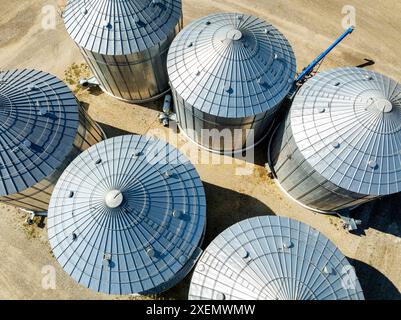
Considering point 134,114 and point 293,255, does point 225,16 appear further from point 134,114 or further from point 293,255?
point 293,255

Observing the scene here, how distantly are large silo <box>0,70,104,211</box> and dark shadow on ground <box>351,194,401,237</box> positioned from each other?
121 feet

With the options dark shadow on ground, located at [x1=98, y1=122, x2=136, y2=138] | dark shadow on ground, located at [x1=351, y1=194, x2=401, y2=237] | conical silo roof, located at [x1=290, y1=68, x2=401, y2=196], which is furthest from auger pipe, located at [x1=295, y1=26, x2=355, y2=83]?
dark shadow on ground, located at [x1=98, y1=122, x2=136, y2=138]

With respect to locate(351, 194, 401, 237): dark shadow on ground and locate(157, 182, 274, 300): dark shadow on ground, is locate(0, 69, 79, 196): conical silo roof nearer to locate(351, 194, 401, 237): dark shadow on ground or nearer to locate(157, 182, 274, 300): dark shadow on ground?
locate(157, 182, 274, 300): dark shadow on ground

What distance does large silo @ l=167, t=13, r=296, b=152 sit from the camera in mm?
33250

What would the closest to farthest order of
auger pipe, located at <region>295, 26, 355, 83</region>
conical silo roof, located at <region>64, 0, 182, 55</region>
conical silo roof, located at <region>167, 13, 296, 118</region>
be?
1. conical silo roof, located at <region>167, 13, 296, 118</region>
2. conical silo roof, located at <region>64, 0, 182, 55</region>
3. auger pipe, located at <region>295, 26, 355, 83</region>

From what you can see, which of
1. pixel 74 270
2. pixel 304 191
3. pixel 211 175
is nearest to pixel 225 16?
pixel 211 175

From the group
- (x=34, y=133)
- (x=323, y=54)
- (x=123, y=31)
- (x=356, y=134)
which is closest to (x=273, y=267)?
(x=356, y=134)

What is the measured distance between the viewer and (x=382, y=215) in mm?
41219

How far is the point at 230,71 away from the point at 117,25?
14395 millimetres

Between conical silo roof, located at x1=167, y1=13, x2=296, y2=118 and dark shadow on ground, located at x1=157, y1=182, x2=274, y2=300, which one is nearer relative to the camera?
conical silo roof, located at x1=167, y1=13, x2=296, y2=118

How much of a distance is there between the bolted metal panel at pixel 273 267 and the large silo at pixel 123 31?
23.5 metres

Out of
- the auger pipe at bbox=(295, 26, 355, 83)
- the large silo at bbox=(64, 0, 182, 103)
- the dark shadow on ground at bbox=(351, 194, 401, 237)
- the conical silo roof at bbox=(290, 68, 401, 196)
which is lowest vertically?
the dark shadow on ground at bbox=(351, 194, 401, 237)

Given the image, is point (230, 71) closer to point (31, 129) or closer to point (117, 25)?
point (117, 25)

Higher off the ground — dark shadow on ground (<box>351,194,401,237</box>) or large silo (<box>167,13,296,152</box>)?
large silo (<box>167,13,296,152</box>)
